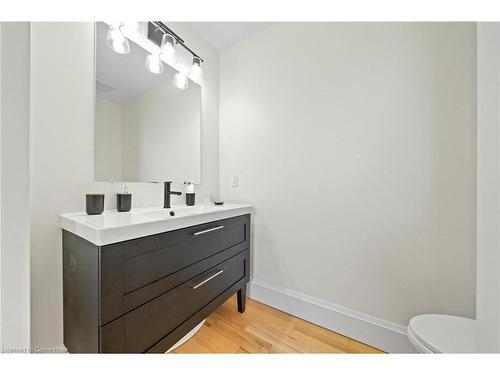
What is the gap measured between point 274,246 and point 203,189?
2.48 feet

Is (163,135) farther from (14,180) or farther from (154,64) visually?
(14,180)

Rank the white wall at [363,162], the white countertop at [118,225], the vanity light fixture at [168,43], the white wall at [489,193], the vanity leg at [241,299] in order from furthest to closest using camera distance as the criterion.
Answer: the vanity leg at [241,299], the vanity light fixture at [168,43], the white wall at [363,162], the white countertop at [118,225], the white wall at [489,193]

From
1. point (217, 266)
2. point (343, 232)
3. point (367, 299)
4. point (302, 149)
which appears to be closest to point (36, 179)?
point (217, 266)

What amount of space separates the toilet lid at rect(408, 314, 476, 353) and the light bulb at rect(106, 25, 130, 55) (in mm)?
1984

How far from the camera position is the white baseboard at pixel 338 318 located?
1035 millimetres

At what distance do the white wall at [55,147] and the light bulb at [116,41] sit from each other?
81 mm

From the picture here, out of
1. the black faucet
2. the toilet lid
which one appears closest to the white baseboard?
the toilet lid

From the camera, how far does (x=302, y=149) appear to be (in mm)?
1338

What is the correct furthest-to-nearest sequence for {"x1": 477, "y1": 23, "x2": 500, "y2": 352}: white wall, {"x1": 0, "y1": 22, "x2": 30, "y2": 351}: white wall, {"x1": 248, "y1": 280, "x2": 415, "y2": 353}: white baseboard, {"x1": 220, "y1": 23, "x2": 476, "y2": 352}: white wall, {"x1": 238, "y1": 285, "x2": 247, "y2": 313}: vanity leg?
1. {"x1": 238, "y1": 285, "x2": 247, "y2": 313}: vanity leg
2. {"x1": 248, "y1": 280, "x2": 415, "y2": 353}: white baseboard
3. {"x1": 220, "y1": 23, "x2": 476, "y2": 352}: white wall
4. {"x1": 477, "y1": 23, "x2": 500, "y2": 352}: white wall
5. {"x1": 0, "y1": 22, "x2": 30, "y2": 351}: white wall

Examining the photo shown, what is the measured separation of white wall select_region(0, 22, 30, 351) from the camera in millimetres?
352

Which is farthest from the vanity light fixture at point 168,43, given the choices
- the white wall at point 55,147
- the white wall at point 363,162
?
the white wall at point 363,162

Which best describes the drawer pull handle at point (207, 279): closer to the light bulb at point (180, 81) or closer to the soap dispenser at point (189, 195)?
the soap dispenser at point (189, 195)

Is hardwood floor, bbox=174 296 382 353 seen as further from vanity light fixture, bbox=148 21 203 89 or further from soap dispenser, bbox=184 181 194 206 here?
vanity light fixture, bbox=148 21 203 89

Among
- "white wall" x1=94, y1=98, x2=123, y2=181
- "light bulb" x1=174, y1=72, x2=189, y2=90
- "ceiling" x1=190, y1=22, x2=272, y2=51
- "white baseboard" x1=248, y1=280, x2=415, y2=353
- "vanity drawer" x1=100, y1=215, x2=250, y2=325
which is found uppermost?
"ceiling" x1=190, y1=22, x2=272, y2=51
